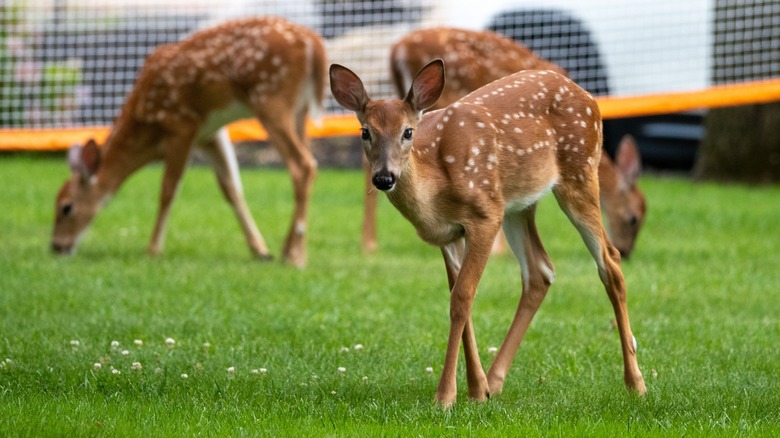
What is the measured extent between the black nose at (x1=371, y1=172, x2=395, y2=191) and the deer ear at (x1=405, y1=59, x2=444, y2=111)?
40 cm

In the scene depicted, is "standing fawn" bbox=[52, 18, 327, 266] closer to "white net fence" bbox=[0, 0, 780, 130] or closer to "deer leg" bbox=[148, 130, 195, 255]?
"deer leg" bbox=[148, 130, 195, 255]

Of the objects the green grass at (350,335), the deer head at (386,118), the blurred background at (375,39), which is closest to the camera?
the green grass at (350,335)

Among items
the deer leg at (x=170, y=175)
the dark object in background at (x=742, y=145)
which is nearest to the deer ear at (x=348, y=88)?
the deer leg at (x=170, y=175)

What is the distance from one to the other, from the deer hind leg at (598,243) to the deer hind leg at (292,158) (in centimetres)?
416

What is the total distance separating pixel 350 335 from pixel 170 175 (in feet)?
11.8

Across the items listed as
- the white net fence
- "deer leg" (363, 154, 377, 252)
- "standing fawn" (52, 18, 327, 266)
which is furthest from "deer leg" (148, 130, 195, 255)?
the white net fence

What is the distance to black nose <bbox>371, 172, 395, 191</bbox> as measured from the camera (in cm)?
500

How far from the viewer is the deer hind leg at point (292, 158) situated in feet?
31.3

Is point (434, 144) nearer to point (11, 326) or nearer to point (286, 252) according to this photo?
point (11, 326)

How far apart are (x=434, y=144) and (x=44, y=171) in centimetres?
1073

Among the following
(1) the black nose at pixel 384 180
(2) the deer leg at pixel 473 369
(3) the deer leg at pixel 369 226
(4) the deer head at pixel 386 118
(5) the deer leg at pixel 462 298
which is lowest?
(3) the deer leg at pixel 369 226

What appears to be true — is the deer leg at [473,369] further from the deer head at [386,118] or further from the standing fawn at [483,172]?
the deer head at [386,118]

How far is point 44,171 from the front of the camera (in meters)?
15.3

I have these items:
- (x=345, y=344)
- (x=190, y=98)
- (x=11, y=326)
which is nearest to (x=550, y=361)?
(x=345, y=344)
